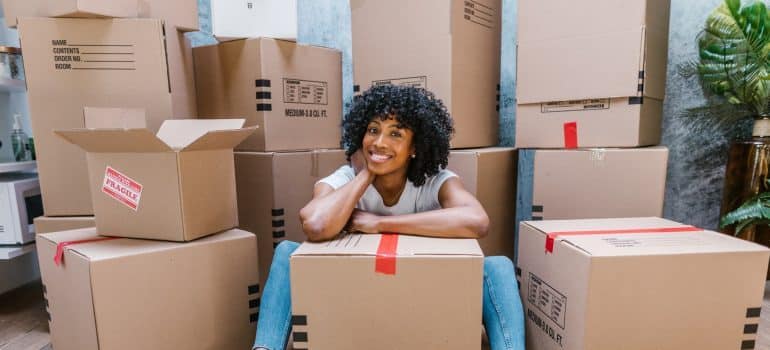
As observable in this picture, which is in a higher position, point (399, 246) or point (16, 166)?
point (16, 166)

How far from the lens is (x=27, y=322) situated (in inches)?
64.5

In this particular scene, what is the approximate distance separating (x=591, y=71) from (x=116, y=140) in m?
1.54

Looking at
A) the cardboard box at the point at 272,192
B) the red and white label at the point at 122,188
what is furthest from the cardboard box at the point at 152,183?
the cardboard box at the point at 272,192

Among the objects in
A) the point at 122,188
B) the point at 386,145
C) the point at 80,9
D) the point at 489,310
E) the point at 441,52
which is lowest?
the point at 489,310

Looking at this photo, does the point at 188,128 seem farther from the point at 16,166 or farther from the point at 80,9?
the point at 16,166

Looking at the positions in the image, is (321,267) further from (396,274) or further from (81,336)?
(81,336)

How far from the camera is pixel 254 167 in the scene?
1.77m

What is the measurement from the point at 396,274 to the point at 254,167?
41.7 inches

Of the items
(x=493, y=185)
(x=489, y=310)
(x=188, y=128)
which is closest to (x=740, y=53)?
(x=493, y=185)

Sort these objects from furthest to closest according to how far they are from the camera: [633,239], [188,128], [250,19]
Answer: [250,19] < [188,128] < [633,239]

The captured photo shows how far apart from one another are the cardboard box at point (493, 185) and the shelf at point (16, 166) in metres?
1.70


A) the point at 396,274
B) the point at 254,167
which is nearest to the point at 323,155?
the point at 254,167

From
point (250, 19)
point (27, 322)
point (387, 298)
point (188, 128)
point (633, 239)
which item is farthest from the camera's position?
point (250, 19)

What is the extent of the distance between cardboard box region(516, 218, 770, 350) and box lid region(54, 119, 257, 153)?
0.98 metres
